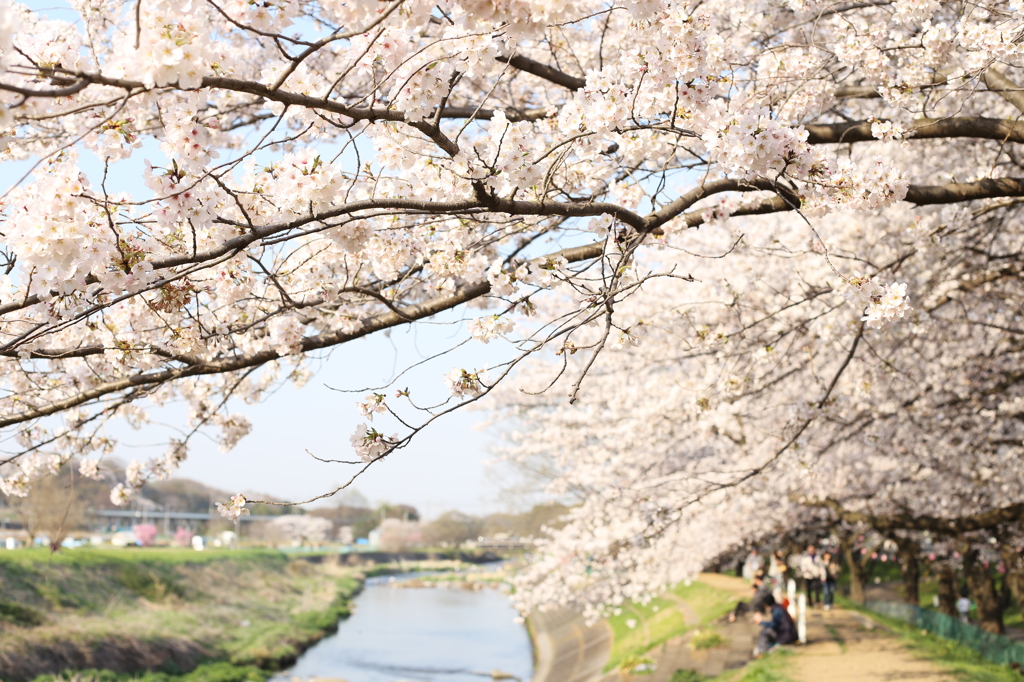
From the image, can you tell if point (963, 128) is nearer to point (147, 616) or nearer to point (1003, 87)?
point (1003, 87)

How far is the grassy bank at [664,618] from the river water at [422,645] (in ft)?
10.6

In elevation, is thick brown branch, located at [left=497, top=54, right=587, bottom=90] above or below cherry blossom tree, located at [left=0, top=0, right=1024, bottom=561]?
above

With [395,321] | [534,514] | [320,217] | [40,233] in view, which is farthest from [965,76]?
[534,514]

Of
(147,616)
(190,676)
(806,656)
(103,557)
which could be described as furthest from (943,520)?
(103,557)

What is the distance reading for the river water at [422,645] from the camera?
23766mm

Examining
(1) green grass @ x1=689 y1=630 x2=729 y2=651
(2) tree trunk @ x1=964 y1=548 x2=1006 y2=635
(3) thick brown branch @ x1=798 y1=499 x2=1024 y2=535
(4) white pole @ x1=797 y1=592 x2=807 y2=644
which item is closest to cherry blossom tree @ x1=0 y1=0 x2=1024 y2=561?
(3) thick brown branch @ x1=798 y1=499 x2=1024 y2=535

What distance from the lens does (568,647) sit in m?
25.8

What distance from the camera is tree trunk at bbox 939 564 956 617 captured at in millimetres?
17422

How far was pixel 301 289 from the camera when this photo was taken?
4168mm

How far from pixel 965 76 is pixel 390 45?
3.15m

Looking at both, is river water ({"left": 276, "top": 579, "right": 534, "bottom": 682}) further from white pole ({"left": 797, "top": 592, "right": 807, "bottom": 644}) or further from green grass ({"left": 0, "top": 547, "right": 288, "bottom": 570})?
white pole ({"left": 797, "top": 592, "right": 807, "bottom": 644})

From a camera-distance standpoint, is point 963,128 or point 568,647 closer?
point 963,128

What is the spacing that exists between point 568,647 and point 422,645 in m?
6.48

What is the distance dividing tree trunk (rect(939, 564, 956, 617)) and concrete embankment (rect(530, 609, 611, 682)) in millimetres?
7683
